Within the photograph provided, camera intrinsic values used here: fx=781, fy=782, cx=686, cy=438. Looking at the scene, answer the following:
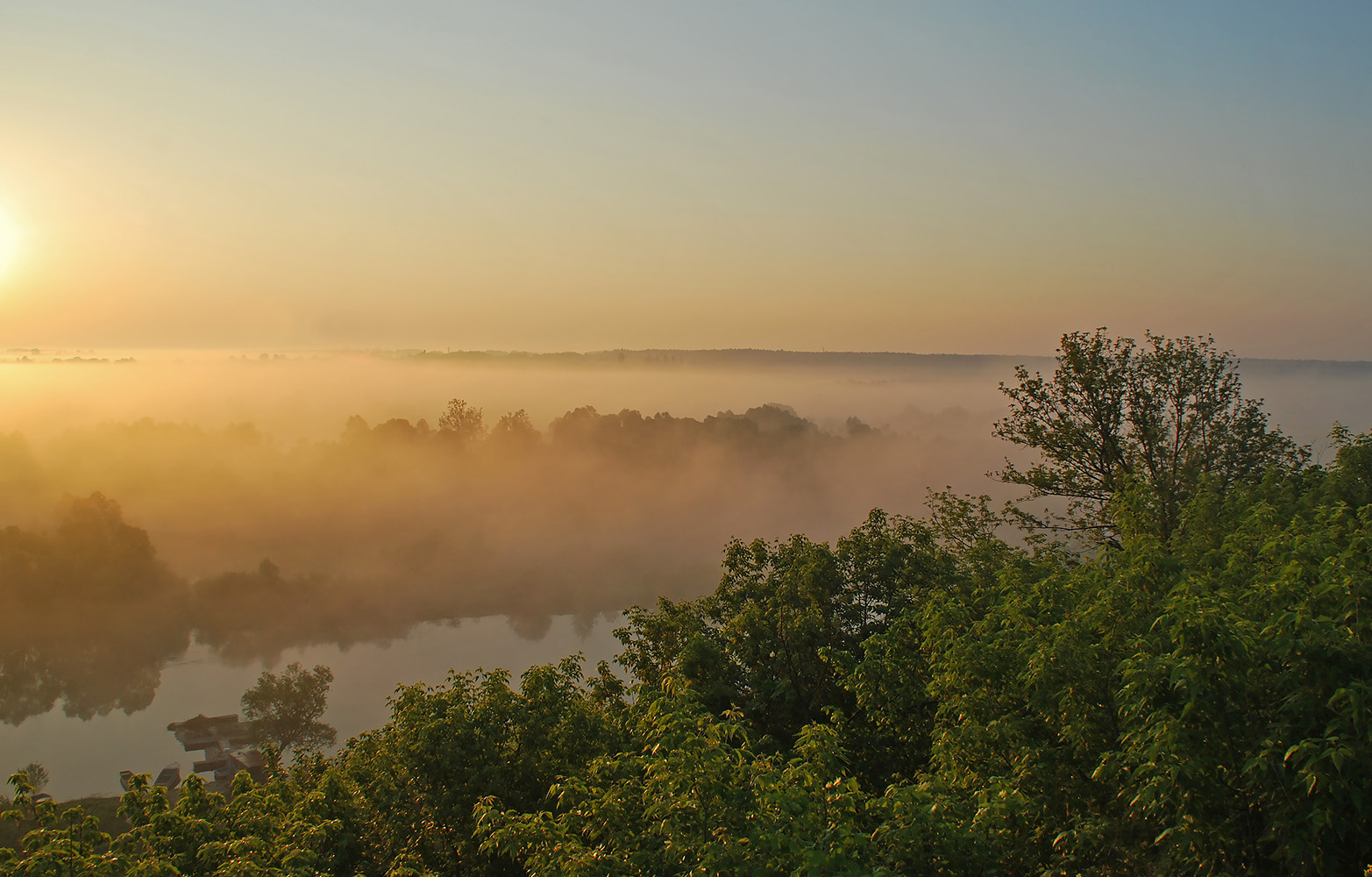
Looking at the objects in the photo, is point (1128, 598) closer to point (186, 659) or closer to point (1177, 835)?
point (1177, 835)

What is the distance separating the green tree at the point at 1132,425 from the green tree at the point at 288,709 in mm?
89132

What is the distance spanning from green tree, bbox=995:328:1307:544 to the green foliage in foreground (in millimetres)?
14095

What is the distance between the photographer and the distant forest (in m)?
9.41

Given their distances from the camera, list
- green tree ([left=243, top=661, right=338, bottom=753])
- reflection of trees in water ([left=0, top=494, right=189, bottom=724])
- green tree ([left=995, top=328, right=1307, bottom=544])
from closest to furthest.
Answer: green tree ([left=995, top=328, right=1307, bottom=544]), green tree ([left=243, top=661, right=338, bottom=753]), reflection of trees in water ([left=0, top=494, right=189, bottom=724])

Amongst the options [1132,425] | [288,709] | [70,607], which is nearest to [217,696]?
[70,607]

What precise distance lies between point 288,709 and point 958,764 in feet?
325

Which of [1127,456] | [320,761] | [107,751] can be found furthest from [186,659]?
[1127,456]

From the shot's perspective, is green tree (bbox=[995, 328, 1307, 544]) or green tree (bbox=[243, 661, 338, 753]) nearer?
green tree (bbox=[995, 328, 1307, 544])

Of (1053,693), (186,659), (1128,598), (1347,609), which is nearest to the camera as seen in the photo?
(1347,609)

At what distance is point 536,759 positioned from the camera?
19078 millimetres

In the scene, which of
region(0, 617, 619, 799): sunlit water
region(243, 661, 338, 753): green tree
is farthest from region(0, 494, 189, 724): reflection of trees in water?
region(243, 661, 338, 753): green tree

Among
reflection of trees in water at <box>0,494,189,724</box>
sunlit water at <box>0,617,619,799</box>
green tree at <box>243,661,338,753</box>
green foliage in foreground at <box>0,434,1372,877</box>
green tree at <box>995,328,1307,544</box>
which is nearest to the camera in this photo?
green foliage in foreground at <box>0,434,1372,877</box>

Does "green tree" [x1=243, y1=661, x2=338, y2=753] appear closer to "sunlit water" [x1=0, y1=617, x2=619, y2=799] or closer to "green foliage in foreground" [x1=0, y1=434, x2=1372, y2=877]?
"sunlit water" [x1=0, y1=617, x2=619, y2=799]

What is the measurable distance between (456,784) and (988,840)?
12.3m
